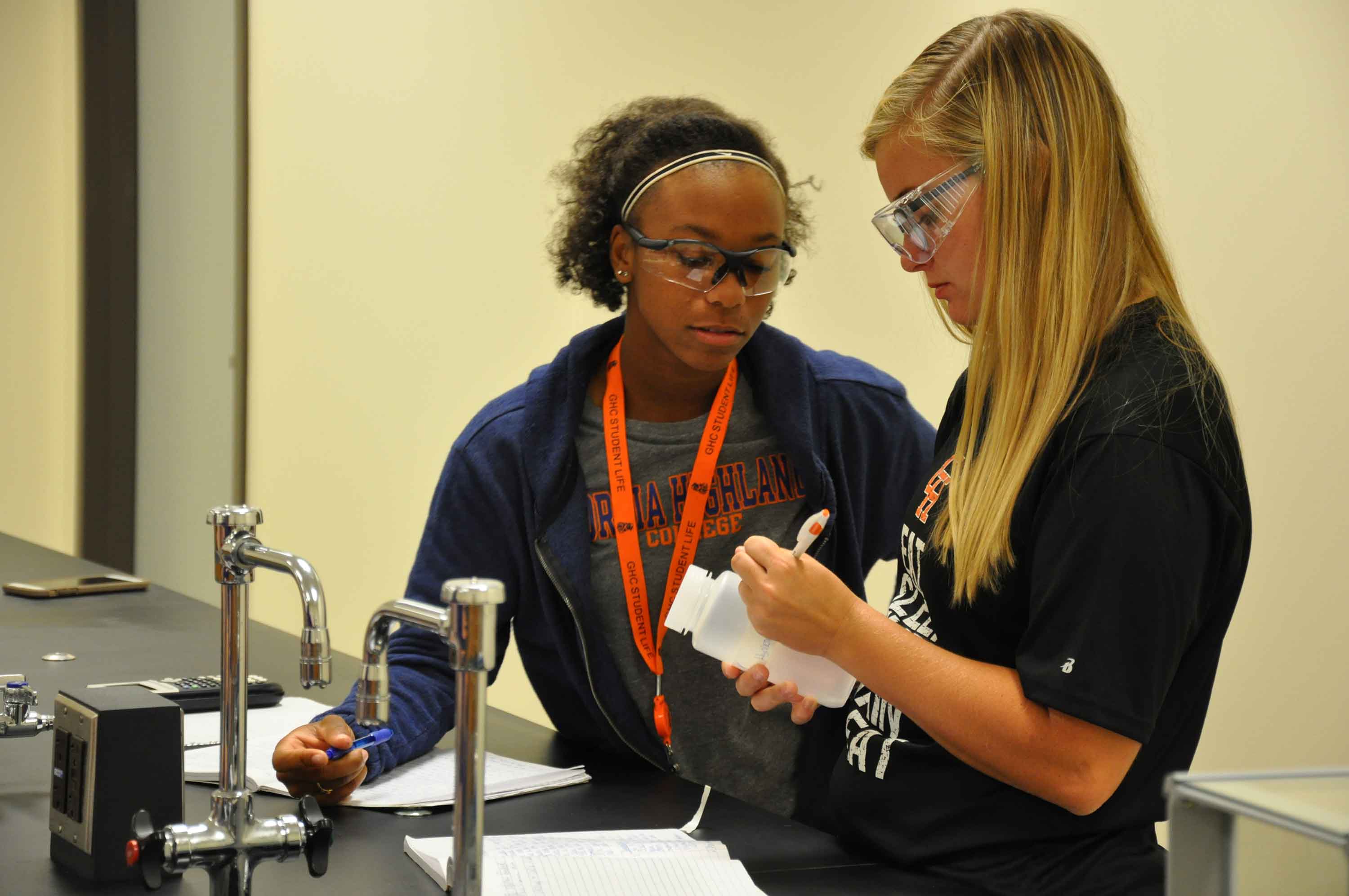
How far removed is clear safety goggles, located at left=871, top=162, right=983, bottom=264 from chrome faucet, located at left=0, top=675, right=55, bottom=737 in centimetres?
115

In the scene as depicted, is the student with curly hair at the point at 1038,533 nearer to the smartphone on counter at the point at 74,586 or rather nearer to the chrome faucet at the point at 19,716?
the chrome faucet at the point at 19,716

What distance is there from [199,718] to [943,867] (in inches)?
40.5

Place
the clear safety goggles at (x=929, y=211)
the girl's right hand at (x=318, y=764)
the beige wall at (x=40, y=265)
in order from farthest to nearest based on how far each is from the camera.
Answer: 1. the beige wall at (x=40, y=265)
2. the girl's right hand at (x=318, y=764)
3. the clear safety goggles at (x=929, y=211)

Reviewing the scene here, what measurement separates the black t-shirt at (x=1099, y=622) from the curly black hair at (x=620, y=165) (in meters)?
0.81

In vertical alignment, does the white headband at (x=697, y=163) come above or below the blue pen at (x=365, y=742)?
above

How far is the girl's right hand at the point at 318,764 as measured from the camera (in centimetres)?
138

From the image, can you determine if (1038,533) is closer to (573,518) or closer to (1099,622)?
(1099,622)

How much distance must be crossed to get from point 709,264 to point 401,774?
81cm

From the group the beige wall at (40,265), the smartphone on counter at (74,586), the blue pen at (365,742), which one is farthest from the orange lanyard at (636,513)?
the beige wall at (40,265)

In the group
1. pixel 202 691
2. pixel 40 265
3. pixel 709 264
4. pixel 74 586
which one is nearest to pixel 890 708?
pixel 709 264

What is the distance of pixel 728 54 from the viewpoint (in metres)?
3.77

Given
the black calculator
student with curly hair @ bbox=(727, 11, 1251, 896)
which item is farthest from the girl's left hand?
the black calculator

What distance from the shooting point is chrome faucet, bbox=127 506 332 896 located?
1.11 metres

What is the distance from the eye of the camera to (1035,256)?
121 cm
